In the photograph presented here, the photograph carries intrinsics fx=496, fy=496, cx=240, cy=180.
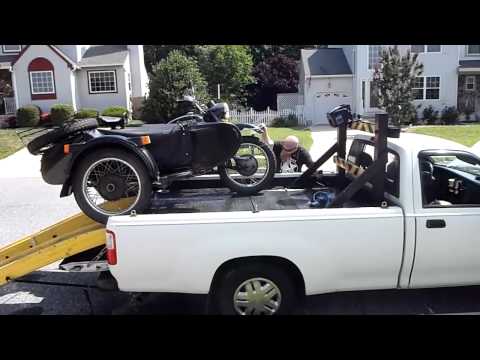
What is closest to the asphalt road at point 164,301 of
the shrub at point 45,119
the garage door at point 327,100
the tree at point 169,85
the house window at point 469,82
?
the tree at point 169,85

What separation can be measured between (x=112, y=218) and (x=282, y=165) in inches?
144

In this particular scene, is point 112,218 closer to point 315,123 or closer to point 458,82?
point 315,123

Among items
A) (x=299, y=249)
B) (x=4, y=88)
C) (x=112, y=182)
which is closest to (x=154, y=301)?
(x=112, y=182)

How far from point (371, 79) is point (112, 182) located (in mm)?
26093

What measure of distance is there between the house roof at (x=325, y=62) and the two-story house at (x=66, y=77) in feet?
35.6

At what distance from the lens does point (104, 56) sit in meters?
30.3

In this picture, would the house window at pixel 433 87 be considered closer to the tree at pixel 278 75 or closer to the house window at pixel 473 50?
the house window at pixel 473 50

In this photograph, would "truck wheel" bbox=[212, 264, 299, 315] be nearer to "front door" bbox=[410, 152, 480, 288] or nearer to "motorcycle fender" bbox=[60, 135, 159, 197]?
"front door" bbox=[410, 152, 480, 288]

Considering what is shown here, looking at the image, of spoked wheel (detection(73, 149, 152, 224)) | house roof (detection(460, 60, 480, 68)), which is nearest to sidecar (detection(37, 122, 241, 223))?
spoked wheel (detection(73, 149, 152, 224))

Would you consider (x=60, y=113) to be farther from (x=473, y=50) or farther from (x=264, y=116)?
(x=473, y=50)

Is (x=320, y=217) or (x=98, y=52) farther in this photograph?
(x=98, y=52)

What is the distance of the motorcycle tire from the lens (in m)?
4.52
